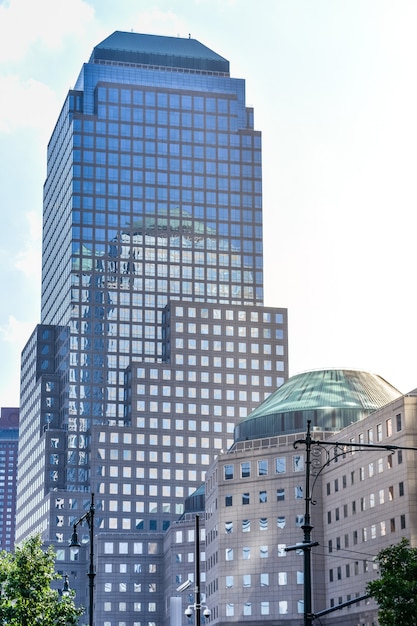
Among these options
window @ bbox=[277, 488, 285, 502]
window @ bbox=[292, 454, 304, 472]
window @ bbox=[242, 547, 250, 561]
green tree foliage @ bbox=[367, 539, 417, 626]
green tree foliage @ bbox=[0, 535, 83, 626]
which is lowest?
green tree foliage @ bbox=[367, 539, 417, 626]

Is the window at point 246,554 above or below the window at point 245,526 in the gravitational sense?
below

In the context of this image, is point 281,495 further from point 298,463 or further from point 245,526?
point 245,526

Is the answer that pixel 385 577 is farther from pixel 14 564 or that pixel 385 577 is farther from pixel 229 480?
pixel 229 480

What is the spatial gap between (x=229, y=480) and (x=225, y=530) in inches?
289

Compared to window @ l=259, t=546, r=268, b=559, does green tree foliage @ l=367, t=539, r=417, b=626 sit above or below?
below

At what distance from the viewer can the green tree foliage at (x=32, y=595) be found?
9831 cm

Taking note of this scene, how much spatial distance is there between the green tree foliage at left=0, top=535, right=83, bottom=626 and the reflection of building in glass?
6225 centimetres

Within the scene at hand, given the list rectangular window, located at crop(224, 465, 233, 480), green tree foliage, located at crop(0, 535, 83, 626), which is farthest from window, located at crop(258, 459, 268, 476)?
green tree foliage, located at crop(0, 535, 83, 626)

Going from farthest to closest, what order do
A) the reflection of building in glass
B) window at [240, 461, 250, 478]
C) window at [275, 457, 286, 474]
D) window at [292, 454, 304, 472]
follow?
window at [240, 461, 250, 478]
window at [275, 457, 286, 474]
window at [292, 454, 304, 472]
the reflection of building in glass

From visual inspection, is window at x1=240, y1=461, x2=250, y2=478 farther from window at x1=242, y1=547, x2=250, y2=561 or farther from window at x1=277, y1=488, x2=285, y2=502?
window at x1=242, y1=547, x2=250, y2=561

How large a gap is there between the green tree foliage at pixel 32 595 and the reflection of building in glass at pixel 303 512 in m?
62.2

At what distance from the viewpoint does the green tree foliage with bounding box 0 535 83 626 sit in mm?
98312

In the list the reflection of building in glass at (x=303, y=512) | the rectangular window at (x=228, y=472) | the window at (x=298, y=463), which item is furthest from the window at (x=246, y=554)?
the window at (x=298, y=463)

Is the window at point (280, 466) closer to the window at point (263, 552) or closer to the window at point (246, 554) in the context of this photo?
the window at point (263, 552)
